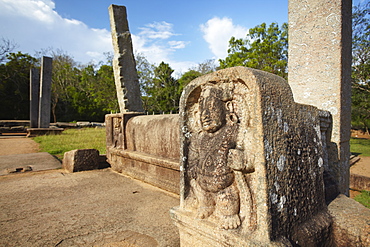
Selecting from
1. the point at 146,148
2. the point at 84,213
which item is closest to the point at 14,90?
the point at 146,148

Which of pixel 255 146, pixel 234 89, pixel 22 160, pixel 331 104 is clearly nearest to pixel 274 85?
pixel 234 89

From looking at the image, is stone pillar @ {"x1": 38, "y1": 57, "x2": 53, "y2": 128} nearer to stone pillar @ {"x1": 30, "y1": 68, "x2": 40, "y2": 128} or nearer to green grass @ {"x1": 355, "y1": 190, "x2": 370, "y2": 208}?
stone pillar @ {"x1": 30, "y1": 68, "x2": 40, "y2": 128}

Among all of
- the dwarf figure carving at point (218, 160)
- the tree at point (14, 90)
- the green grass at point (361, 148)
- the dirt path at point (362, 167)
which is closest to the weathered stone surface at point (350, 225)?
the dwarf figure carving at point (218, 160)

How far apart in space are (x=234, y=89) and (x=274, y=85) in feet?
0.78

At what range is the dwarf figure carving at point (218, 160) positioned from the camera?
136 centimetres

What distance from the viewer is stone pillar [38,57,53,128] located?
38.7 ft

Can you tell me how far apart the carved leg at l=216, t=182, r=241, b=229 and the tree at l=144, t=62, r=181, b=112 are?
20.5 m

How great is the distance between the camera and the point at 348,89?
252 cm

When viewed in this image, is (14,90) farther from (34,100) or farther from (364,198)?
(364,198)

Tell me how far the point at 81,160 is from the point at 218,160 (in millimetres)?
3579

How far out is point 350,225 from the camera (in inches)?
61.3

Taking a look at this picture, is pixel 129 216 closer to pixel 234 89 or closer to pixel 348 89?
pixel 234 89

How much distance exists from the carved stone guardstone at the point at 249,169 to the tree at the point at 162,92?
20.3 metres

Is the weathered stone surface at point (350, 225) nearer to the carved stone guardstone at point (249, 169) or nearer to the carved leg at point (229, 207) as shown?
the carved stone guardstone at point (249, 169)
